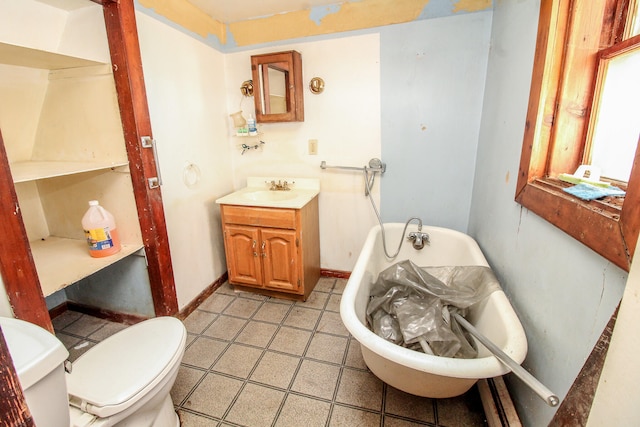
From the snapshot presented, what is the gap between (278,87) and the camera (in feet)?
7.39

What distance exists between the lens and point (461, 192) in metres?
2.20

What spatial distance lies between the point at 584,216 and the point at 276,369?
5.03 ft

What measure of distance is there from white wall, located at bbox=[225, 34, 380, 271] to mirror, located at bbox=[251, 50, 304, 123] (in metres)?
0.12

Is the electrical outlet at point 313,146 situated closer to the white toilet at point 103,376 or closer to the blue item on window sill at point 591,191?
the white toilet at point 103,376

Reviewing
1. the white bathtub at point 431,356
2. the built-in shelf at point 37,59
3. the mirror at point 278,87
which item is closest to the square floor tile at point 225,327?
the white bathtub at point 431,356

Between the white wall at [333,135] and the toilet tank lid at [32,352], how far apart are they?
1.92 metres

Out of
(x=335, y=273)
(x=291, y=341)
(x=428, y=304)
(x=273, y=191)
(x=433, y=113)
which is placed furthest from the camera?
(x=335, y=273)

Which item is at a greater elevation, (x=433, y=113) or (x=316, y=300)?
(x=433, y=113)

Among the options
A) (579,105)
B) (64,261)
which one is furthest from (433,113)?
(64,261)

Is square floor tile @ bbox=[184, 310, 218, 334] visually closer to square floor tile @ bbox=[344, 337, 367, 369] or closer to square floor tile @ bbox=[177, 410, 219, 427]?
square floor tile @ bbox=[177, 410, 219, 427]

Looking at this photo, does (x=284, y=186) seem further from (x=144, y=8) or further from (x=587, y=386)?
(x=587, y=386)

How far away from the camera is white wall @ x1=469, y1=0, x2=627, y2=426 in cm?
83

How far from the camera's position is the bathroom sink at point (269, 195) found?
2.41 metres

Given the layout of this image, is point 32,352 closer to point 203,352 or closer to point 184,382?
point 184,382
